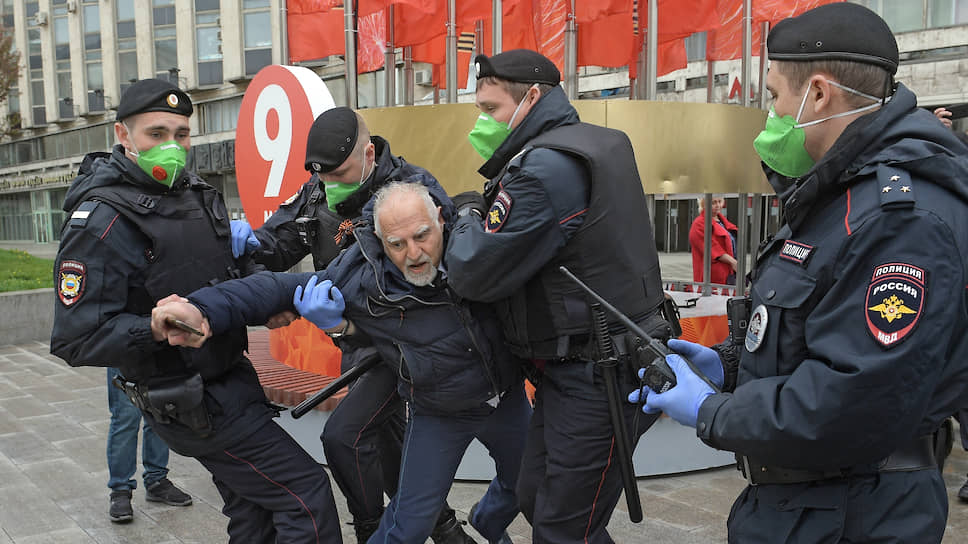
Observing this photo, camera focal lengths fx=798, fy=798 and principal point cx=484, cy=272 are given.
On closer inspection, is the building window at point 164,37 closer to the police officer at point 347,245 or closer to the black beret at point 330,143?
the police officer at point 347,245

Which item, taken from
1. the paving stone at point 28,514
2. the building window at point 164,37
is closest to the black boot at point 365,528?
the paving stone at point 28,514

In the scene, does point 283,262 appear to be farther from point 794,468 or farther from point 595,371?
point 794,468

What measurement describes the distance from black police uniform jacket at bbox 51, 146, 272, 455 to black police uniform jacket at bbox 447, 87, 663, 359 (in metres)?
0.96

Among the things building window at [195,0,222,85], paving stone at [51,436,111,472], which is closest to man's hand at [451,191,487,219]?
paving stone at [51,436,111,472]

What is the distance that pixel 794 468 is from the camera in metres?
A: 1.67

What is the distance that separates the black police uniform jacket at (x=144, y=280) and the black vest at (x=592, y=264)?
1.06 metres

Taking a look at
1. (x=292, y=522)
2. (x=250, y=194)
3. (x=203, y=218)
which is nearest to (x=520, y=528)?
(x=292, y=522)

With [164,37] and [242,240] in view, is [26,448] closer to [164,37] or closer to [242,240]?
[242,240]

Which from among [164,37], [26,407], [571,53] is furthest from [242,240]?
[164,37]

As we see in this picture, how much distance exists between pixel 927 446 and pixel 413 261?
1659 mm

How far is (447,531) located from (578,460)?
3.60 ft

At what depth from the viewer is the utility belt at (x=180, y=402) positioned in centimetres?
268

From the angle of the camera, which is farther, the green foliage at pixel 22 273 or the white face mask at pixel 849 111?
the green foliage at pixel 22 273

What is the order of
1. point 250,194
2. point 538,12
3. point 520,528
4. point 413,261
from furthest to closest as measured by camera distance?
point 538,12 < point 250,194 < point 520,528 < point 413,261
